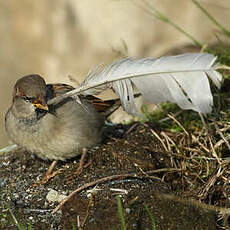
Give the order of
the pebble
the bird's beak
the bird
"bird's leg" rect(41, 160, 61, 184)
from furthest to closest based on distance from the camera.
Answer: "bird's leg" rect(41, 160, 61, 184) → the bird's beak → the pebble → the bird

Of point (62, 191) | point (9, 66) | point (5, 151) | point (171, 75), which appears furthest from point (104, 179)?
point (9, 66)

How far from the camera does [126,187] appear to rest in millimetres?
3119

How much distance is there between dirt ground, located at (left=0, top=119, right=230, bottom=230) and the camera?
9.22ft

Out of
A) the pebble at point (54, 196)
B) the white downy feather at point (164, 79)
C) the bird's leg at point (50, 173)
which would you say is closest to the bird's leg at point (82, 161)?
the bird's leg at point (50, 173)

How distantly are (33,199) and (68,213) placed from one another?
456 millimetres

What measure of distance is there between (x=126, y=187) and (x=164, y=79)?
2.53ft

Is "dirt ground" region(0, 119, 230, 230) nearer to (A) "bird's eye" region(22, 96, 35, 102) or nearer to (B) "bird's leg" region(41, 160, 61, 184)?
(B) "bird's leg" region(41, 160, 61, 184)

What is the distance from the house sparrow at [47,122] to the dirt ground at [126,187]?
0.17 m

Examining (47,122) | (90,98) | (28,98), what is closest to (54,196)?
(47,122)

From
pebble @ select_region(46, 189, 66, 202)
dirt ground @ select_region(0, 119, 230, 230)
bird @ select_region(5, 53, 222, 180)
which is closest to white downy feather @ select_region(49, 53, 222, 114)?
bird @ select_region(5, 53, 222, 180)

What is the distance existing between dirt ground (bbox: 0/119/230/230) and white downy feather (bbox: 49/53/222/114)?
0.52 m

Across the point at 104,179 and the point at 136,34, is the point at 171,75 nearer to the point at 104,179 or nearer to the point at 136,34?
the point at 104,179

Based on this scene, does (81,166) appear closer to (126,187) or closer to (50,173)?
(50,173)

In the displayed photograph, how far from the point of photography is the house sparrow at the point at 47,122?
346cm
